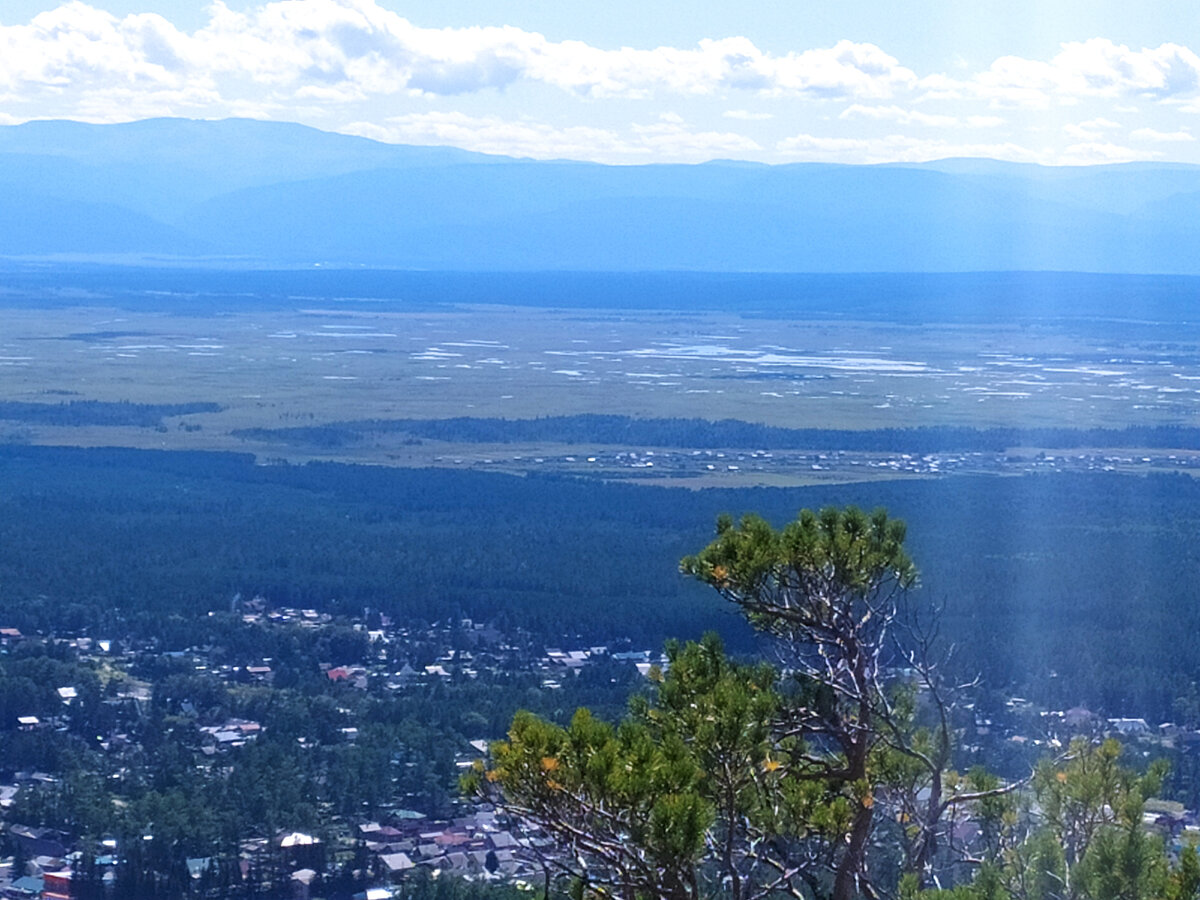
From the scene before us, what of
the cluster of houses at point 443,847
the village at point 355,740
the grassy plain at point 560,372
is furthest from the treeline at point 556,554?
the cluster of houses at point 443,847

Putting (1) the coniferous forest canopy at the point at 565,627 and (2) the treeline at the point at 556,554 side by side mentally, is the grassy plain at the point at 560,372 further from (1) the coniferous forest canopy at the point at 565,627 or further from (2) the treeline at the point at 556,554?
(2) the treeline at the point at 556,554

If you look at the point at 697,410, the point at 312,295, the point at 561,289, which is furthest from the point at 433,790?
the point at 561,289

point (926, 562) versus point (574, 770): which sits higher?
point (574, 770)

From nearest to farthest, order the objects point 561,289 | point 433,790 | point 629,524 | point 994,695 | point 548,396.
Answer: point 433,790, point 994,695, point 629,524, point 548,396, point 561,289

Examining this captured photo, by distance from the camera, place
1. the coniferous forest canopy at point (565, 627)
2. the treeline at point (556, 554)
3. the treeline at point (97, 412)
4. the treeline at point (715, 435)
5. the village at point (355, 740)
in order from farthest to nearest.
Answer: the treeline at point (97, 412) < the treeline at point (715, 435) < the treeline at point (556, 554) < the village at point (355, 740) < the coniferous forest canopy at point (565, 627)

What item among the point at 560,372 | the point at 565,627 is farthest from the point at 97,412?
the point at 565,627

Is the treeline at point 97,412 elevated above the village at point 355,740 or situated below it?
above

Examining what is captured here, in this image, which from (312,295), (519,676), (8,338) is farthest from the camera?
(312,295)

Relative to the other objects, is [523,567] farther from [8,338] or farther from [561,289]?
[561,289]
